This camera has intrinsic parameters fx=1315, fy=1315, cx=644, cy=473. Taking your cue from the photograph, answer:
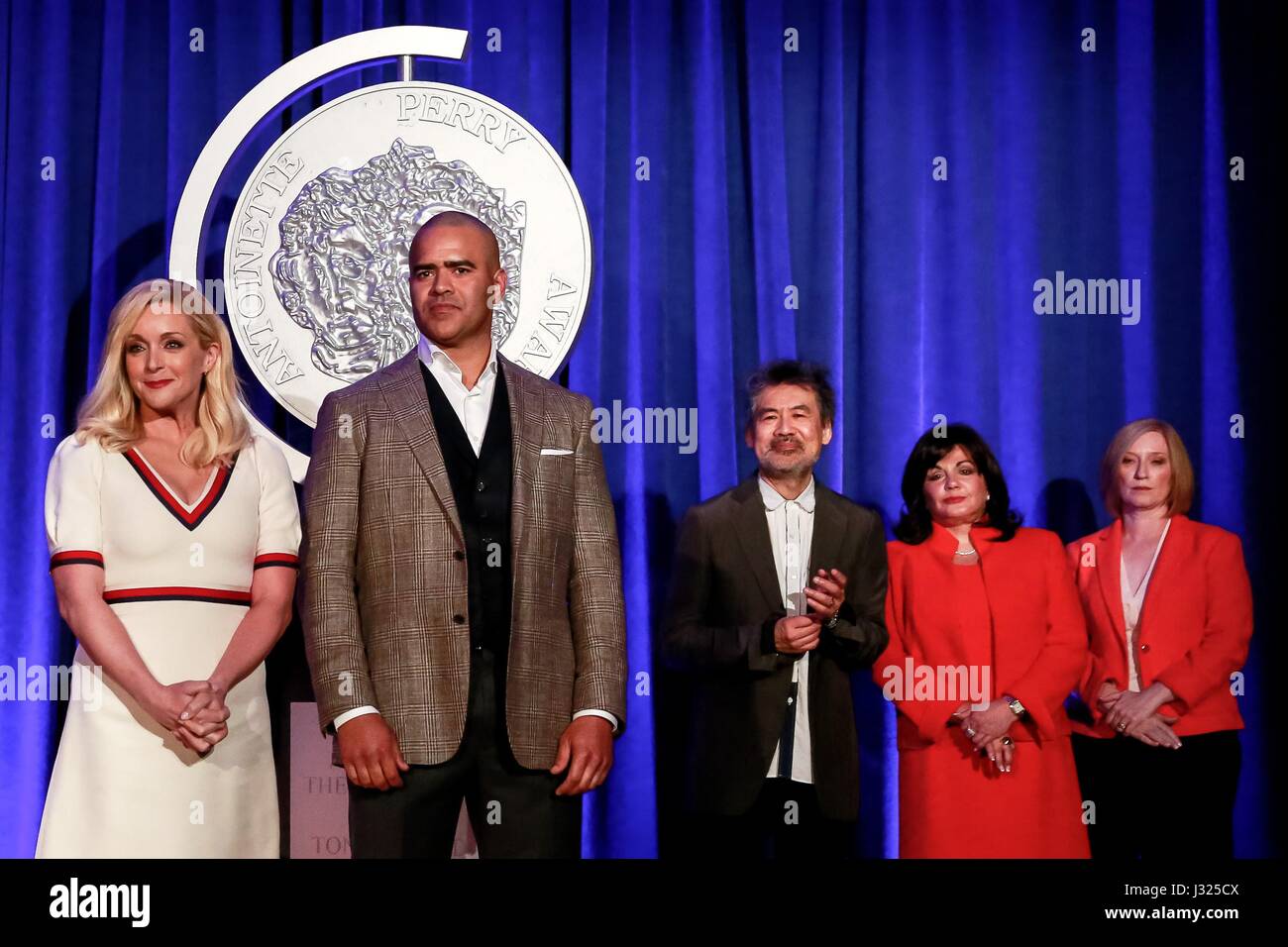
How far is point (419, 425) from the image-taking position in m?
2.64

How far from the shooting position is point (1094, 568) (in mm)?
3404

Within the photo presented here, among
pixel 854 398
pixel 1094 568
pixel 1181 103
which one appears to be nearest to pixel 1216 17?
pixel 1181 103

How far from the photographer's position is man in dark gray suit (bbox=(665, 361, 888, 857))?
301 centimetres

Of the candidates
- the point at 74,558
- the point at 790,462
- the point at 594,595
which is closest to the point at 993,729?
the point at 790,462

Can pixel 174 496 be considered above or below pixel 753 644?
above

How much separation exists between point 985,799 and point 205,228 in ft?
7.77

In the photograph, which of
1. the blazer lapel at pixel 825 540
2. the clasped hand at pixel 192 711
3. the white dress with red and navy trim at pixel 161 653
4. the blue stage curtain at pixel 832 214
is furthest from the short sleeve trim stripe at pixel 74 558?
the blazer lapel at pixel 825 540

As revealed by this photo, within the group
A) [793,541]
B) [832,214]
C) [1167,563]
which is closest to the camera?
[793,541]

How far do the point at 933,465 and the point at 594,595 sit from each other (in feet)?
3.41

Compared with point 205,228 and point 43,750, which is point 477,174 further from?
point 43,750

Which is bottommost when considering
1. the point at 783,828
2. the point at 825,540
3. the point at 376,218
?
the point at 783,828

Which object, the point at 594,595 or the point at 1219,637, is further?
the point at 1219,637

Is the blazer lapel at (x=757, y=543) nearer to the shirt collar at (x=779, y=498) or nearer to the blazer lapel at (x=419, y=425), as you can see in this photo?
the shirt collar at (x=779, y=498)

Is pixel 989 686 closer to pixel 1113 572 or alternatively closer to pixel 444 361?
pixel 1113 572
